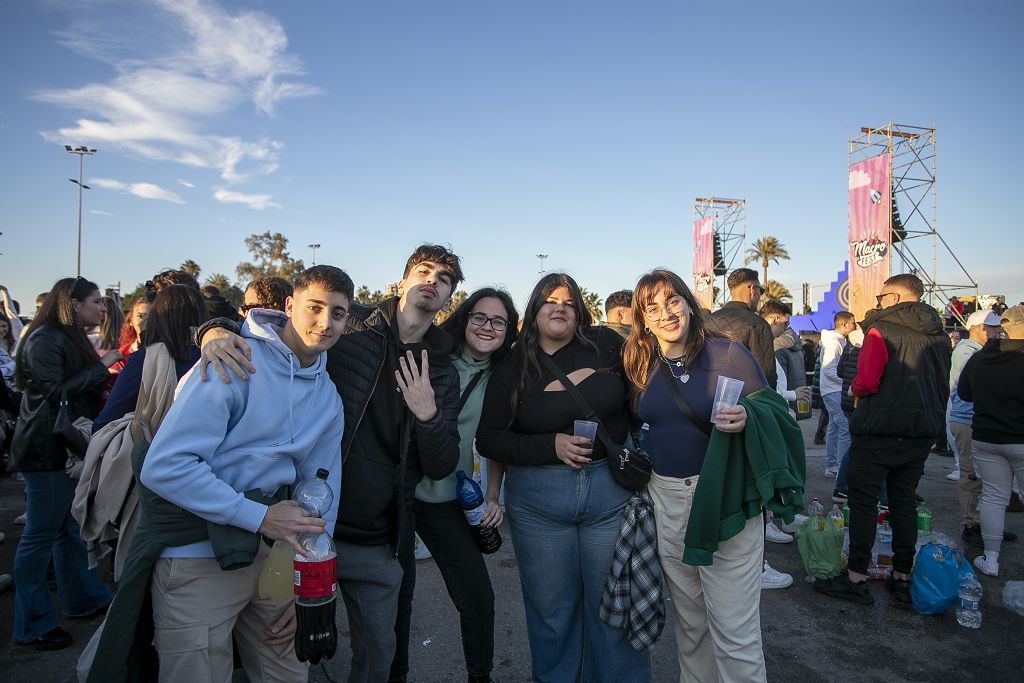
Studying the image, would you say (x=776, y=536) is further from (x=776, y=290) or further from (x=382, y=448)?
(x=776, y=290)

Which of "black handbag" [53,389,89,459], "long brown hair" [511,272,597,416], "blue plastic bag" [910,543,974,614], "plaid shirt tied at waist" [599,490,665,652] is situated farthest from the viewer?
"blue plastic bag" [910,543,974,614]

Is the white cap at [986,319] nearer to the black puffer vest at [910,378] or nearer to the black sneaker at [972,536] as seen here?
the black sneaker at [972,536]

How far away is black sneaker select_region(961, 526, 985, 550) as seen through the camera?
5.52 metres

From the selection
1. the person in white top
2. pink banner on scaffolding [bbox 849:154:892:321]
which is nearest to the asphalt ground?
the person in white top

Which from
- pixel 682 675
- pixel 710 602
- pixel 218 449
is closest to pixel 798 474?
pixel 710 602

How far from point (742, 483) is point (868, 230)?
20691 millimetres

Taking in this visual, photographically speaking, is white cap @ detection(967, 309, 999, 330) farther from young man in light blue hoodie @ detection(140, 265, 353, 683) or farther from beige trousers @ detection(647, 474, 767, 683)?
young man in light blue hoodie @ detection(140, 265, 353, 683)

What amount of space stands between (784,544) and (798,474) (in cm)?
361

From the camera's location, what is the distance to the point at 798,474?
252 cm

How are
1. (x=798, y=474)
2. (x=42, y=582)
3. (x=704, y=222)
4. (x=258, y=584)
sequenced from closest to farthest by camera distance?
(x=258, y=584)
(x=798, y=474)
(x=42, y=582)
(x=704, y=222)

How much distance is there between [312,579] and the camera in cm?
204

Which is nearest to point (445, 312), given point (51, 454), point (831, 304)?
point (51, 454)

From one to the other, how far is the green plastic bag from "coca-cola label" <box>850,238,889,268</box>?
700 inches

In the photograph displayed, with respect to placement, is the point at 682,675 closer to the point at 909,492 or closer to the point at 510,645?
the point at 510,645
